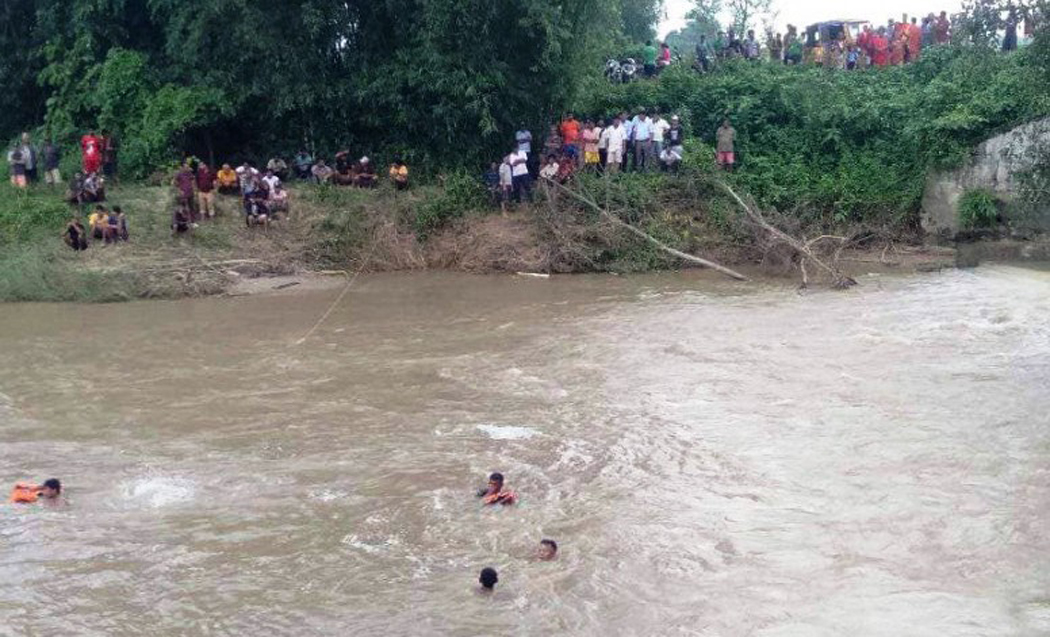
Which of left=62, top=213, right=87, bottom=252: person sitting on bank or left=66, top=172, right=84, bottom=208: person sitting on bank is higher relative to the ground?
left=66, top=172, right=84, bottom=208: person sitting on bank

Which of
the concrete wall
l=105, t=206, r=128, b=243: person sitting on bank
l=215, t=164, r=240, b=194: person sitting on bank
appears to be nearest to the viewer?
l=105, t=206, r=128, b=243: person sitting on bank

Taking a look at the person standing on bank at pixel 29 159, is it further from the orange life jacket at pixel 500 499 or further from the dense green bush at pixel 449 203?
the orange life jacket at pixel 500 499

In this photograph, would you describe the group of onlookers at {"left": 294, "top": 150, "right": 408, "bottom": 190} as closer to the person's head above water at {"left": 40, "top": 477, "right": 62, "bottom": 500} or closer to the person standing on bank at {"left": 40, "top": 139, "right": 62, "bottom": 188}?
the person standing on bank at {"left": 40, "top": 139, "right": 62, "bottom": 188}

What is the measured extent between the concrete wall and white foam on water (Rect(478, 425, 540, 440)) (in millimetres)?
14274

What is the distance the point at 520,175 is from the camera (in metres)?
24.5

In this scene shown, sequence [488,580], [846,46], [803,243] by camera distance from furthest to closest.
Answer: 1. [846,46]
2. [803,243]
3. [488,580]

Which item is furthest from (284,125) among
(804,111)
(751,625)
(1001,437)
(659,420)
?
(751,625)

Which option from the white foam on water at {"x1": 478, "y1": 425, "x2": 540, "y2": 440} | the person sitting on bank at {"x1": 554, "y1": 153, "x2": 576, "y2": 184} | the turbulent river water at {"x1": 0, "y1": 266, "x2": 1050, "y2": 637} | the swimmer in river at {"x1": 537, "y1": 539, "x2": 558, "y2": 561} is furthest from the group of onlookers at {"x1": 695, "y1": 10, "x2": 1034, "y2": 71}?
the swimmer in river at {"x1": 537, "y1": 539, "x2": 558, "y2": 561}

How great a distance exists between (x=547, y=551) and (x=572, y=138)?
1626cm

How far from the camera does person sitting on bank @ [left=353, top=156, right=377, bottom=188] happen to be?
2536cm

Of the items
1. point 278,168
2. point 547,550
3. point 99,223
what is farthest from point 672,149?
point 547,550

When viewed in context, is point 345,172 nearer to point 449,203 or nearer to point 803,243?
point 449,203

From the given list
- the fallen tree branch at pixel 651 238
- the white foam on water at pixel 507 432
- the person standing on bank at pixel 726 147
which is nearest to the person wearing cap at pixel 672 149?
the person standing on bank at pixel 726 147

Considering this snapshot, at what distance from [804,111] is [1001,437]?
15242 mm
